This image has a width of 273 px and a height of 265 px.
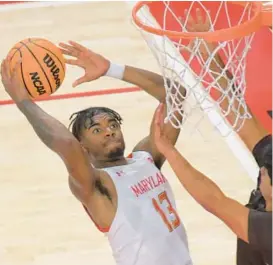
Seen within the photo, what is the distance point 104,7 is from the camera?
703 centimetres

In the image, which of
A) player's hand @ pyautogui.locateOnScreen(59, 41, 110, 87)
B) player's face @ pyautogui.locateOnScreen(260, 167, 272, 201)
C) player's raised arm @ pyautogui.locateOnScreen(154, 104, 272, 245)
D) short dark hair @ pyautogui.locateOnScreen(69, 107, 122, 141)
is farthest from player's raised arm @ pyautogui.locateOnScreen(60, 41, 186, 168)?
player's face @ pyautogui.locateOnScreen(260, 167, 272, 201)

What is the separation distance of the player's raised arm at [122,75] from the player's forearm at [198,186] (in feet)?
1.85

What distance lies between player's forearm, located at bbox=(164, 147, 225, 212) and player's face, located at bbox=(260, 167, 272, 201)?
149 millimetres

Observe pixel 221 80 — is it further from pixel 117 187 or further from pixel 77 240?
pixel 77 240

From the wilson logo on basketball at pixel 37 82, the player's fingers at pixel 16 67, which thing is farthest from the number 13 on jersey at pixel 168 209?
the player's fingers at pixel 16 67

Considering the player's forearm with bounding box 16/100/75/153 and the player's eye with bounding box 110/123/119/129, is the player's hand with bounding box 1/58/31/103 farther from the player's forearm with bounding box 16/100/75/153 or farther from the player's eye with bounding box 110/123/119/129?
the player's eye with bounding box 110/123/119/129

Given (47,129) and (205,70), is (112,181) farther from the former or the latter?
(205,70)

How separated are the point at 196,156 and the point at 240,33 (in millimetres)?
2180

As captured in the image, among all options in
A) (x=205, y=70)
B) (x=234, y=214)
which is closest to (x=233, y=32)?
(x=205, y=70)

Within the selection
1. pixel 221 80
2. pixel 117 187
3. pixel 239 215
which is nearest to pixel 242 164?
pixel 221 80

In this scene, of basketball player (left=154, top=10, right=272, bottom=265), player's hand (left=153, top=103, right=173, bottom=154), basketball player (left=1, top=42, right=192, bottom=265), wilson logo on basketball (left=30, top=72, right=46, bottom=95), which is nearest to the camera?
basketball player (left=154, top=10, right=272, bottom=265)

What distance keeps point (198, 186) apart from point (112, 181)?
51 centimetres

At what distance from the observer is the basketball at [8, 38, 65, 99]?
2.97 meters

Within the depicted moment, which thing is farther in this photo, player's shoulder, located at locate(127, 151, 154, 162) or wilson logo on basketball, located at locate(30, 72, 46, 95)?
player's shoulder, located at locate(127, 151, 154, 162)
